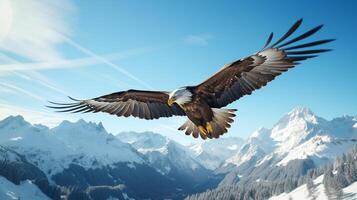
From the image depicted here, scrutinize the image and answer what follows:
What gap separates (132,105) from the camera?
545 inches

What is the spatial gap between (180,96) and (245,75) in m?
1.99

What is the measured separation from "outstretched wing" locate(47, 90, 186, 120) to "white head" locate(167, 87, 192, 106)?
6.27ft

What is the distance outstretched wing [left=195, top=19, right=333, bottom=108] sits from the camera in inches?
397

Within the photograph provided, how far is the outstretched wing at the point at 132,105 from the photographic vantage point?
13.2 m

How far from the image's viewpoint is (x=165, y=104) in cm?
1338

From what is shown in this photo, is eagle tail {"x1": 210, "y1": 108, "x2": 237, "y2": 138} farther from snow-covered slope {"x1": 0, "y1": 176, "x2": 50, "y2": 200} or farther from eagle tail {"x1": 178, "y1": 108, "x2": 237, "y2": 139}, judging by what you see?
snow-covered slope {"x1": 0, "y1": 176, "x2": 50, "y2": 200}

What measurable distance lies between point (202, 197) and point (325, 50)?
611 feet

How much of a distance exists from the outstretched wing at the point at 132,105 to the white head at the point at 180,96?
1910mm

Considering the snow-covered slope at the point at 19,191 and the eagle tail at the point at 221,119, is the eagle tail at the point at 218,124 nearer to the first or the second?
the eagle tail at the point at 221,119

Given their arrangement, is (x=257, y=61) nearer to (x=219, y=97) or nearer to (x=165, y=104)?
(x=219, y=97)

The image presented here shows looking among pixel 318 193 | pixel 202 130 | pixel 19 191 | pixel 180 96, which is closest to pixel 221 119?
pixel 202 130

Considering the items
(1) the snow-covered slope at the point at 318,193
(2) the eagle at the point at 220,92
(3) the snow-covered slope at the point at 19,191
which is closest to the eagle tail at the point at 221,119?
(2) the eagle at the point at 220,92

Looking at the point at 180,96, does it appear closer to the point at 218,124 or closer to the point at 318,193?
the point at 218,124

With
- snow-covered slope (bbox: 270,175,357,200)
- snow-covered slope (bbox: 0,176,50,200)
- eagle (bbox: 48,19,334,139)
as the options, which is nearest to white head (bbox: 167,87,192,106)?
eagle (bbox: 48,19,334,139)
